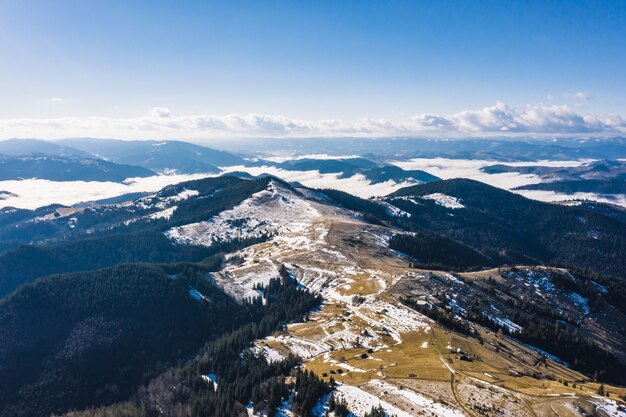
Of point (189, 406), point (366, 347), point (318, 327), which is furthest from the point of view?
point (318, 327)

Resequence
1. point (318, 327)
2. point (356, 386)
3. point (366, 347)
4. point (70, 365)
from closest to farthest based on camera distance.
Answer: point (356, 386), point (366, 347), point (318, 327), point (70, 365)

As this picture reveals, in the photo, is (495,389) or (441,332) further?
(441,332)

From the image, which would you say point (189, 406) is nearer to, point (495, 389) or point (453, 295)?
point (495, 389)

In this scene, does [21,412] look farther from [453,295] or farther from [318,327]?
[453,295]

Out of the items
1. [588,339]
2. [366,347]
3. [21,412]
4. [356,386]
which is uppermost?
[356,386]

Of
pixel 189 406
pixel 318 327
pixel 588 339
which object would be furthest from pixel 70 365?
pixel 588 339

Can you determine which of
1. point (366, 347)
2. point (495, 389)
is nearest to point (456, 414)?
point (495, 389)

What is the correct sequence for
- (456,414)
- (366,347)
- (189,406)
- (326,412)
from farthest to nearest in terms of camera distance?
(366,347)
(189,406)
(326,412)
(456,414)

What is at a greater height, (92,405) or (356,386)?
(356,386)

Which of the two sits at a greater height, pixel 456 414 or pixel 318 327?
pixel 456 414
